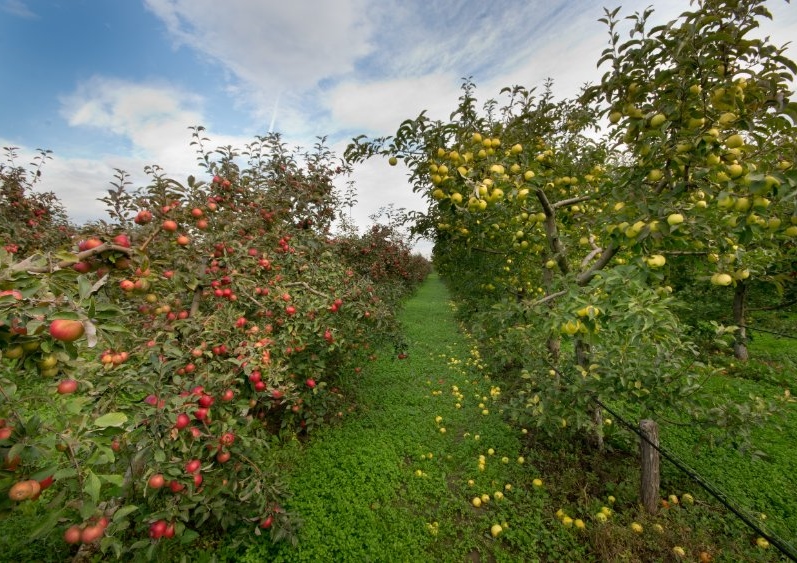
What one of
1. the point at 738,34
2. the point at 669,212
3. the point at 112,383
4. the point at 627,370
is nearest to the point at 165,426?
the point at 112,383

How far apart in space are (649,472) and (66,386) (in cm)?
476

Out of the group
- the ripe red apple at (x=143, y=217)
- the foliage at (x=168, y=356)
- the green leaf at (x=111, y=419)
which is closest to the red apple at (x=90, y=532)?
the foliage at (x=168, y=356)

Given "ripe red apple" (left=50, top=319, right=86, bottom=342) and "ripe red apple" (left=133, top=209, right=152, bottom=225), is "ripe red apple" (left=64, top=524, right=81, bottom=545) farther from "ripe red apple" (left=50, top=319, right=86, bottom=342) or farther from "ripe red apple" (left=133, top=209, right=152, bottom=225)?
"ripe red apple" (left=133, top=209, right=152, bottom=225)

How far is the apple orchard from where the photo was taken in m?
1.35

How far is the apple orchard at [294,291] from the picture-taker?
1354 millimetres

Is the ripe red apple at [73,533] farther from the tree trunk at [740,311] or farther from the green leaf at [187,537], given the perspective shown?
the tree trunk at [740,311]

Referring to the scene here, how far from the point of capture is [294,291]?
3.68 metres

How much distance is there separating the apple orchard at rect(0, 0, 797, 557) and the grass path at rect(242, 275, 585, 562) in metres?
0.51

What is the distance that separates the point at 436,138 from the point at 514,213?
A: 174 cm

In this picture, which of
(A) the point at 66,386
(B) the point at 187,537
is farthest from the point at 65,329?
(B) the point at 187,537

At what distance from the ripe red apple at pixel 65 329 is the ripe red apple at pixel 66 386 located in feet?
1.87

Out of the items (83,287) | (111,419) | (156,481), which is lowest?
(156,481)

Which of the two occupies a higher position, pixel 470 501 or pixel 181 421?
pixel 181 421

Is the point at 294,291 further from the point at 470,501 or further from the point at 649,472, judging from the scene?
the point at 649,472
